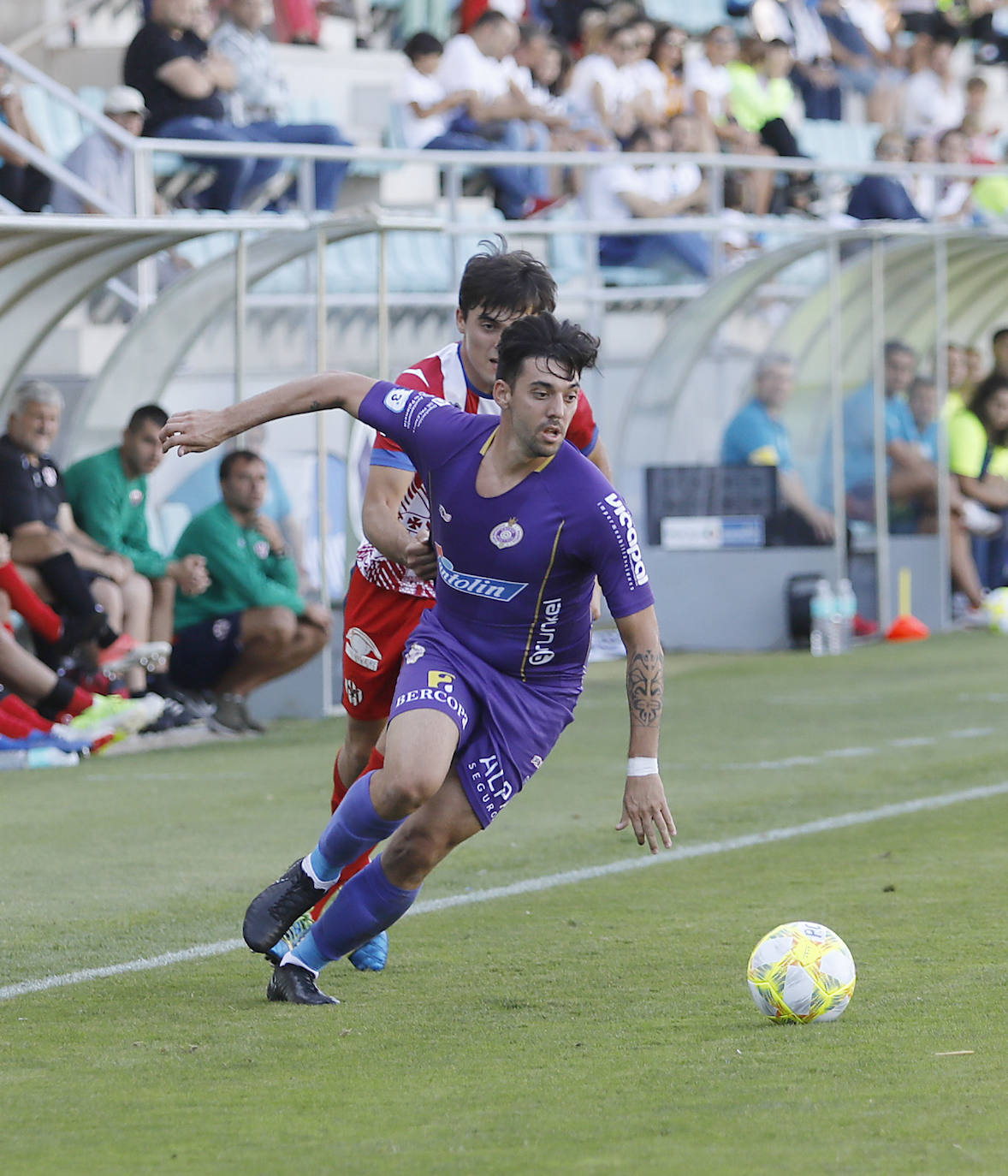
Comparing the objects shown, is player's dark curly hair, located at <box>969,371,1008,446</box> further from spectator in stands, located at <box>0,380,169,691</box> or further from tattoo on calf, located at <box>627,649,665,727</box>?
tattoo on calf, located at <box>627,649,665,727</box>

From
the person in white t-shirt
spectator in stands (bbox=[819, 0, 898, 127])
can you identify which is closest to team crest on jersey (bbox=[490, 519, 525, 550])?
the person in white t-shirt

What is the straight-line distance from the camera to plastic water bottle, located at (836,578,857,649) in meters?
17.0

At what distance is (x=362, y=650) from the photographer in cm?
641

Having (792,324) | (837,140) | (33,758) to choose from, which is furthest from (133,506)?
(837,140)

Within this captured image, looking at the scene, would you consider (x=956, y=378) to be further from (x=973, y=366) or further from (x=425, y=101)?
(x=425, y=101)

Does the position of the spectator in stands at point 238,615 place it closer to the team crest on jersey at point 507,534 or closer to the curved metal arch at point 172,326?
the curved metal arch at point 172,326

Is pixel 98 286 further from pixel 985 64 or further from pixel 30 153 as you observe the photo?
pixel 985 64

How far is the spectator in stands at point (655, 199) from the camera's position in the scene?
1806cm

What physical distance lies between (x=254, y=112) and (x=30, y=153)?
467cm

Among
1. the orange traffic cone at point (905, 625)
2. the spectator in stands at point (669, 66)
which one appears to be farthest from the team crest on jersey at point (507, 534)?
the spectator in stands at point (669, 66)

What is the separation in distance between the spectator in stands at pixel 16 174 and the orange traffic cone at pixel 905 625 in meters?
7.53

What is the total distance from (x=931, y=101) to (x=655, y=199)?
7.52 metres

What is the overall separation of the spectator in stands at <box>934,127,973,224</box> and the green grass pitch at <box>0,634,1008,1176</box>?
480 inches

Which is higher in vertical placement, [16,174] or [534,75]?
[534,75]
